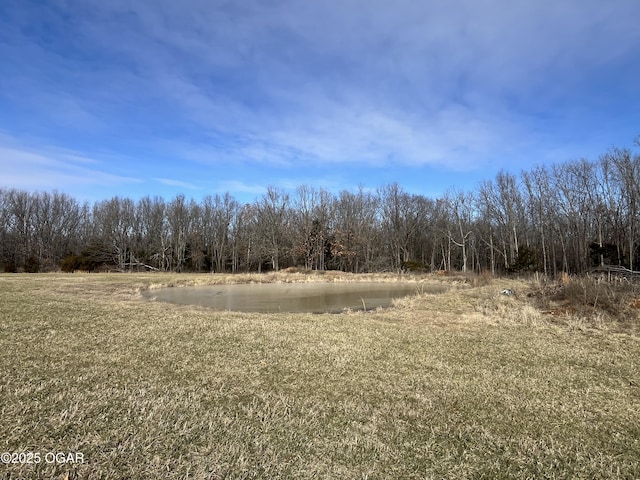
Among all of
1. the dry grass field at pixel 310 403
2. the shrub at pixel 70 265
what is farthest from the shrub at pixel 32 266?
the dry grass field at pixel 310 403

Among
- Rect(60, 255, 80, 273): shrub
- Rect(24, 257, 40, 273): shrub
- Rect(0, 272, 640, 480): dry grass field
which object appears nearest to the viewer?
Rect(0, 272, 640, 480): dry grass field

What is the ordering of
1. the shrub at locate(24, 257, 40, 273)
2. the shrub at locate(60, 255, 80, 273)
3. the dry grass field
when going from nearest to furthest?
the dry grass field
the shrub at locate(24, 257, 40, 273)
the shrub at locate(60, 255, 80, 273)

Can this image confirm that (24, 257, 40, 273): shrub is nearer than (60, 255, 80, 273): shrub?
Yes

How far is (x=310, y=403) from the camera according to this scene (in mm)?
3818

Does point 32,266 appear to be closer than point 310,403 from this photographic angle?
No

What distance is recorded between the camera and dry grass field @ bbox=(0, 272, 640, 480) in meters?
2.65

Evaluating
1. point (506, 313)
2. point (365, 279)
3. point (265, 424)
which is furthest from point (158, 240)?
point (265, 424)

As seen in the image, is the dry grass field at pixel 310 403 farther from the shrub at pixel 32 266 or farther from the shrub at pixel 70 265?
the shrub at pixel 70 265

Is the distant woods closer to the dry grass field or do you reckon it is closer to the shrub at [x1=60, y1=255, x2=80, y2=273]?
the shrub at [x1=60, y1=255, x2=80, y2=273]

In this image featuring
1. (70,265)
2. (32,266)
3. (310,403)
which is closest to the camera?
(310,403)

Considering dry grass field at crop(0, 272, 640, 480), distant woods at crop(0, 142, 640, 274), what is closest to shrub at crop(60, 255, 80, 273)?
distant woods at crop(0, 142, 640, 274)

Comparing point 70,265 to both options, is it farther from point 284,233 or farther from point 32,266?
point 284,233

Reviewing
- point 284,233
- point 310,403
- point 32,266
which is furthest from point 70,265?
point 310,403

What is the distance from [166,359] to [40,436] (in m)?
2.47
